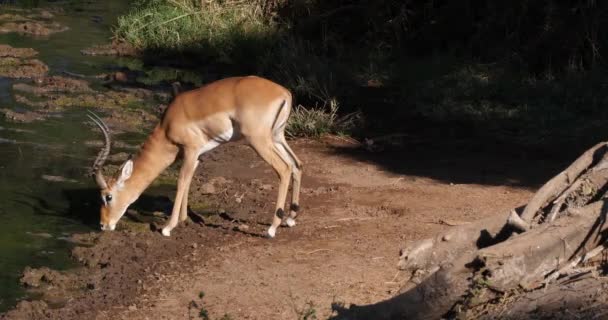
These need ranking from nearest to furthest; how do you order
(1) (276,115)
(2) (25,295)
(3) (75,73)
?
(2) (25,295) → (1) (276,115) → (3) (75,73)

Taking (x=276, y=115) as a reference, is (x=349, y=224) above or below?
below

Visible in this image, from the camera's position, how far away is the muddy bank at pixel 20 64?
52.7 feet

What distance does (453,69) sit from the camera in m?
15.8

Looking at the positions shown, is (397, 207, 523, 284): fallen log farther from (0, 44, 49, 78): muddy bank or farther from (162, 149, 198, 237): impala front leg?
(0, 44, 49, 78): muddy bank

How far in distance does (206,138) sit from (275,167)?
73 centimetres

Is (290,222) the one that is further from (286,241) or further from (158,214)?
(158,214)

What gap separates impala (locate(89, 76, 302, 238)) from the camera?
910 centimetres

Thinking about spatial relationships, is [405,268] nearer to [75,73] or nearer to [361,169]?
[361,169]

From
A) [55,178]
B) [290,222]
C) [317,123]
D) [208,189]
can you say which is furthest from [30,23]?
[290,222]

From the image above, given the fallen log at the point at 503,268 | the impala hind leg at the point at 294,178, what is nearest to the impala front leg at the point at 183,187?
the impala hind leg at the point at 294,178

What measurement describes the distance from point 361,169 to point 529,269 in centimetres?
651

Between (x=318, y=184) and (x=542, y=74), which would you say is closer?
(x=318, y=184)

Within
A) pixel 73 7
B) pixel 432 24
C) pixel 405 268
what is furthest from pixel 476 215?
pixel 73 7

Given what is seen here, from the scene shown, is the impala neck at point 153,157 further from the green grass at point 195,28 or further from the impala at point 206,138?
the green grass at point 195,28
